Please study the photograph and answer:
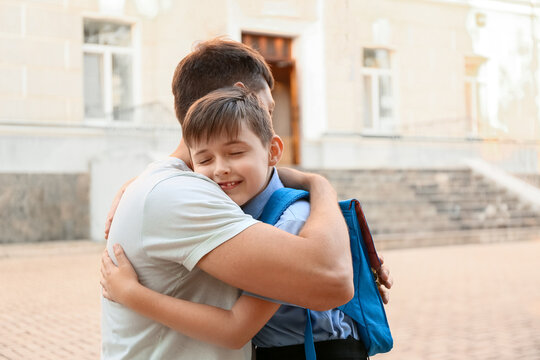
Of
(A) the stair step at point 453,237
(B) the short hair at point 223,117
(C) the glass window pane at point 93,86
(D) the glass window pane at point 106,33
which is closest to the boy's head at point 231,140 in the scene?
(B) the short hair at point 223,117

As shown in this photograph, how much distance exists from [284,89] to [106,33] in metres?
5.03

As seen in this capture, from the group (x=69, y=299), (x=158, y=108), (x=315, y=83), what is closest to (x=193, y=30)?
(x=158, y=108)

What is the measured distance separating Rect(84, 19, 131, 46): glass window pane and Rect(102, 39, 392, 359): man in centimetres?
1255

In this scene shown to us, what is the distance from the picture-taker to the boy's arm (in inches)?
56.8

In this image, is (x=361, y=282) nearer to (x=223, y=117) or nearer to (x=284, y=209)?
(x=284, y=209)

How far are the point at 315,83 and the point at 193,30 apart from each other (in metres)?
3.49

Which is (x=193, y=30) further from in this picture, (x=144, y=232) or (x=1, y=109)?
(x=144, y=232)

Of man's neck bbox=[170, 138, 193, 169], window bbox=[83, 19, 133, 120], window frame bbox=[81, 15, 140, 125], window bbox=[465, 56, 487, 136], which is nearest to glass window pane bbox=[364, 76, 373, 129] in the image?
window bbox=[465, 56, 487, 136]

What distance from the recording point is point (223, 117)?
160cm

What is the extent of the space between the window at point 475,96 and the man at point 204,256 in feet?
54.9

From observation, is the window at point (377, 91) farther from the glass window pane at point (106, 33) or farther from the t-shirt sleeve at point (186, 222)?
the t-shirt sleeve at point (186, 222)

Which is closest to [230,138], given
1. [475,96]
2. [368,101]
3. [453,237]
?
[453,237]

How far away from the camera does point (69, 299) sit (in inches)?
248

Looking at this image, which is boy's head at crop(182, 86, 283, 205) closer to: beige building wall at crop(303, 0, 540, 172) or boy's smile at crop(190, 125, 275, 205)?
boy's smile at crop(190, 125, 275, 205)
